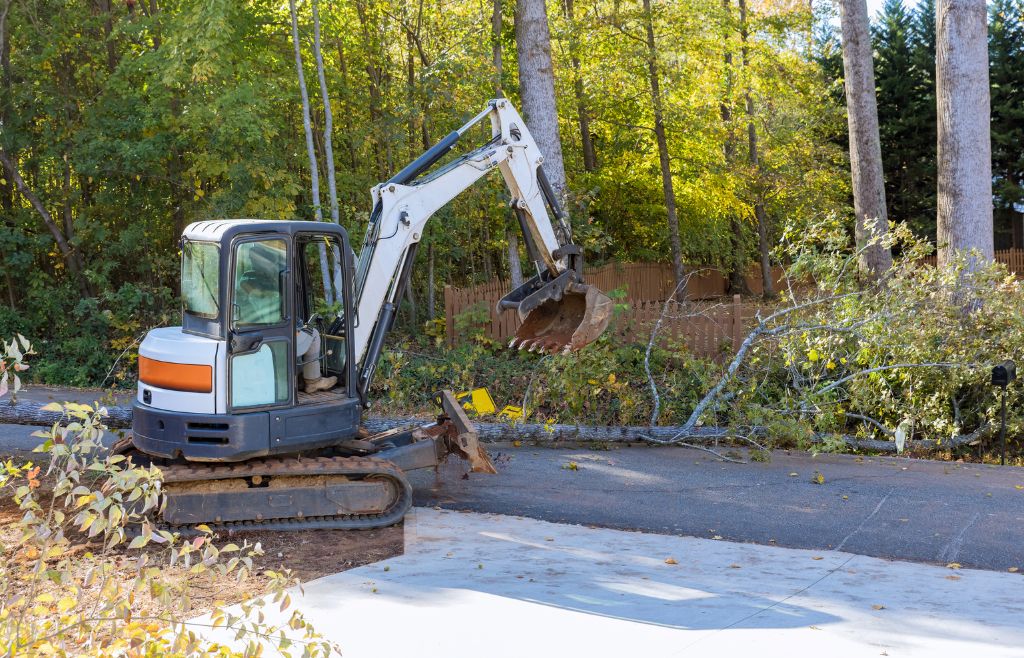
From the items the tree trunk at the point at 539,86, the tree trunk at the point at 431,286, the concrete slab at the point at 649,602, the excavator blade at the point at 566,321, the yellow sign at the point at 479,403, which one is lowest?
the concrete slab at the point at 649,602

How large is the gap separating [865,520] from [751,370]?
144 inches

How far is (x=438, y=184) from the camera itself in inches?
342

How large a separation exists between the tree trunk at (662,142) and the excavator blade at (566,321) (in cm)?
1230

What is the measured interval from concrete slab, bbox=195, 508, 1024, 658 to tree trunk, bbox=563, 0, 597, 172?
15.7 metres

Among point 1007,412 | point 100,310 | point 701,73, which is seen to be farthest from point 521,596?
point 701,73

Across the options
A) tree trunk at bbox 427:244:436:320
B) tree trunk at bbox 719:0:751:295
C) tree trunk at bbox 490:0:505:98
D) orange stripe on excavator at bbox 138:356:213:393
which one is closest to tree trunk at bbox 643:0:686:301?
tree trunk at bbox 719:0:751:295

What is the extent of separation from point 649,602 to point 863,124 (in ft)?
37.0

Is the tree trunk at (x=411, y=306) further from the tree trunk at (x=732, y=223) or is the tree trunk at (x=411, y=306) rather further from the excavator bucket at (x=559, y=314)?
the tree trunk at (x=732, y=223)

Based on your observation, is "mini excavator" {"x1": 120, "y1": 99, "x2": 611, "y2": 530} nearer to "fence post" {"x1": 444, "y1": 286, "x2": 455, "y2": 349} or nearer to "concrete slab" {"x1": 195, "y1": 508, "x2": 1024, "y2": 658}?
"concrete slab" {"x1": 195, "y1": 508, "x2": 1024, "y2": 658}

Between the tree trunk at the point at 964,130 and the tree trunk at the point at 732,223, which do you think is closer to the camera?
the tree trunk at the point at 964,130

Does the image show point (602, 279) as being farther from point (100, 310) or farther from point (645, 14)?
point (100, 310)

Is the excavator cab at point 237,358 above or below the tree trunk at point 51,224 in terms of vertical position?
below

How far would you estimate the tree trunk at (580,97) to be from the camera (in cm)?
2120

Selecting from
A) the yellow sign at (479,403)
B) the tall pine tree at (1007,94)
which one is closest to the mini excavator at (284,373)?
the yellow sign at (479,403)
